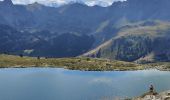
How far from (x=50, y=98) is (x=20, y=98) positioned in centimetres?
1136

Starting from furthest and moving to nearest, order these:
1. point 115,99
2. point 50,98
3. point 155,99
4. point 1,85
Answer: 1. point 1,85
2. point 50,98
3. point 115,99
4. point 155,99

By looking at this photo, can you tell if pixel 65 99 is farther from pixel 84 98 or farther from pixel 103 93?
pixel 103 93

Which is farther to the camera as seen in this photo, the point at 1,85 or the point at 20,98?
the point at 1,85

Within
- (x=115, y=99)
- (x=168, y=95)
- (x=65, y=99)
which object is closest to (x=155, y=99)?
(x=168, y=95)

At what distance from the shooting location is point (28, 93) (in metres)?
155

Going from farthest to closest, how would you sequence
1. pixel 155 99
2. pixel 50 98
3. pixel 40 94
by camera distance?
pixel 40 94 < pixel 50 98 < pixel 155 99

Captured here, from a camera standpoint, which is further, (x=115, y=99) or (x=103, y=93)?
(x=103, y=93)

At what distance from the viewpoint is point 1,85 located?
602ft

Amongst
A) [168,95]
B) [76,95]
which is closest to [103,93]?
[76,95]

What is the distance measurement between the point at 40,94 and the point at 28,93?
545 centimetres

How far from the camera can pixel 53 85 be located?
636ft

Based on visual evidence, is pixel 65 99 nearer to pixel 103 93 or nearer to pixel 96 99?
pixel 96 99

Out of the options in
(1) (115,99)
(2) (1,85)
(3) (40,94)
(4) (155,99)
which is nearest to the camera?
(4) (155,99)

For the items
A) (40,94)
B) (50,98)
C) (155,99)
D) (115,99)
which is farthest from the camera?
(40,94)
